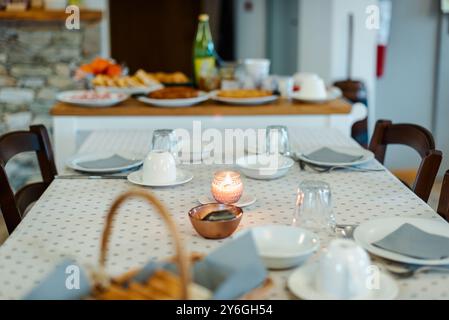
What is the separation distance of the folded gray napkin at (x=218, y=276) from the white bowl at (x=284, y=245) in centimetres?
10

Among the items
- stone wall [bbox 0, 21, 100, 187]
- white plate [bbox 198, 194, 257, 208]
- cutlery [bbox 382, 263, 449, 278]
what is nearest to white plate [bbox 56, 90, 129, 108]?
white plate [bbox 198, 194, 257, 208]

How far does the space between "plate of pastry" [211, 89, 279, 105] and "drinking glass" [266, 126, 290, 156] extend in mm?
860

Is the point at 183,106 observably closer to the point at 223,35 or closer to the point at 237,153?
the point at 237,153

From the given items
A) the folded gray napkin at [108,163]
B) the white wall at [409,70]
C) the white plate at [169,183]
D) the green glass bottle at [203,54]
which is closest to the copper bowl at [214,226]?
the white plate at [169,183]

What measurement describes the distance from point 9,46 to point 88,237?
328cm

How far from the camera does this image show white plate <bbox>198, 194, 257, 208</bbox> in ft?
5.83

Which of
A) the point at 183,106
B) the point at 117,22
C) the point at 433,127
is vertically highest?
the point at 117,22

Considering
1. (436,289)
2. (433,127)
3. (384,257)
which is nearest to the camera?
(436,289)

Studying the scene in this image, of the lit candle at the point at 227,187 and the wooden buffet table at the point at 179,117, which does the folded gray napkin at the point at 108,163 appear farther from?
the wooden buffet table at the point at 179,117

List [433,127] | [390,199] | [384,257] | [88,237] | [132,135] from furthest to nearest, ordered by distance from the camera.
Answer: [433,127] < [132,135] < [390,199] < [88,237] < [384,257]

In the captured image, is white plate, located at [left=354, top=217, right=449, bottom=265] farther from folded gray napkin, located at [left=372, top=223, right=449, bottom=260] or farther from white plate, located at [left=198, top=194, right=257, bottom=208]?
white plate, located at [left=198, top=194, right=257, bottom=208]

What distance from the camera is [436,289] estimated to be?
1.27m

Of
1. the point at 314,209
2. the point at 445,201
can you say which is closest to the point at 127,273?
the point at 314,209
